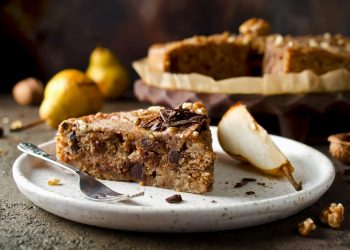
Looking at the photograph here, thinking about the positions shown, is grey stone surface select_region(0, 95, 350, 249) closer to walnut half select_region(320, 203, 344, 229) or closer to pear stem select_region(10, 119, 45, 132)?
walnut half select_region(320, 203, 344, 229)

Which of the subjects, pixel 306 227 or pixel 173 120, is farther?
pixel 173 120

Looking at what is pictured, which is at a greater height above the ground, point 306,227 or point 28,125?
point 306,227

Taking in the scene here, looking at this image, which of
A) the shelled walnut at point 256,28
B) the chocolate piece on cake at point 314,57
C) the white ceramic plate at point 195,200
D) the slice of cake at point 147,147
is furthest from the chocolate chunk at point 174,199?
the shelled walnut at point 256,28

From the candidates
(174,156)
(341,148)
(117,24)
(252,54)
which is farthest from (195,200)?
(117,24)

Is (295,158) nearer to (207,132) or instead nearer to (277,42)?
(207,132)

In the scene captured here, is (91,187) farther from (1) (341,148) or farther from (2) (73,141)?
(1) (341,148)

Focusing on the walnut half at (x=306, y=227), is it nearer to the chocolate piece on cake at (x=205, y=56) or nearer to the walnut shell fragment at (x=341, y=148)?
the walnut shell fragment at (x=341, y=148)
